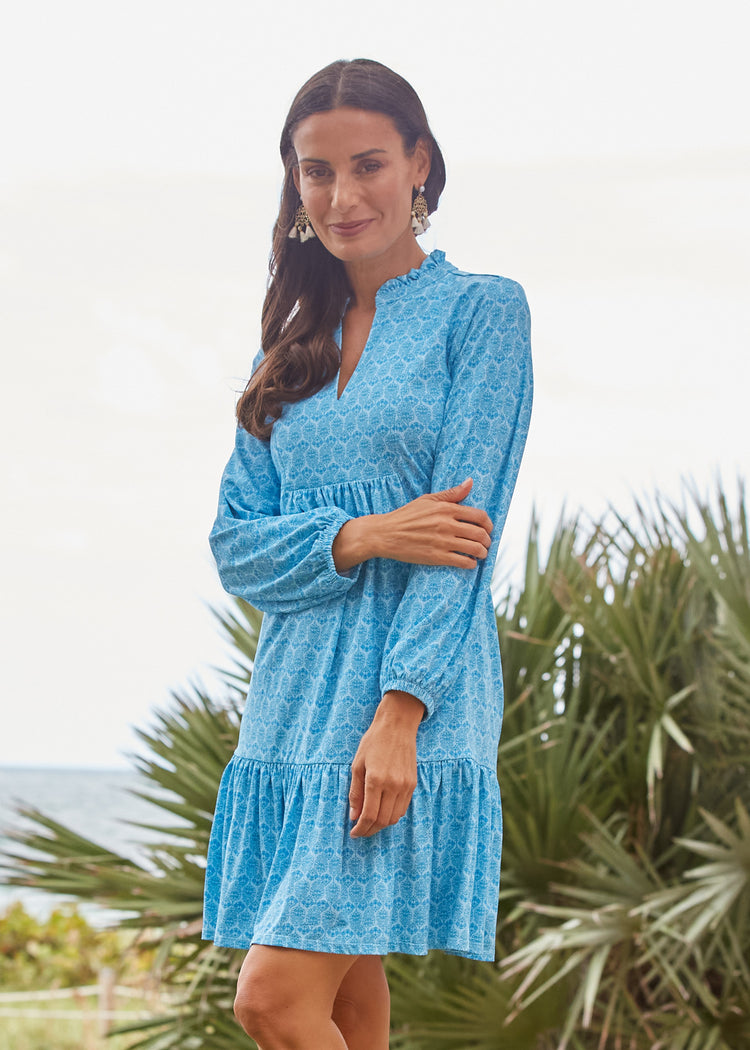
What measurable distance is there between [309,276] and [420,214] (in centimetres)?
21

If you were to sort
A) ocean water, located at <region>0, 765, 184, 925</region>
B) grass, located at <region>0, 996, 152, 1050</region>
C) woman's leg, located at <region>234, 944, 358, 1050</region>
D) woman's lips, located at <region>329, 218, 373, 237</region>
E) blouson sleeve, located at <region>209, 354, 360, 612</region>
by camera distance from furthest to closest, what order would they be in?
ocean water, located at <region>0, 765, 184, 925</region> < grass, located at <region>0, 996, 152, 1050</region> < woman's lips, located at <region>329, 218, 373, 237</region> < blouson sleeve, located at <region>209, 354, 360, 612</region> < woman's leg, located at <region>234, 944, 358, 1050</region>

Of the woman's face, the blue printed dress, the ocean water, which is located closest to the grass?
the blue printed dress

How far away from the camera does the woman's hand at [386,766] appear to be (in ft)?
4.95

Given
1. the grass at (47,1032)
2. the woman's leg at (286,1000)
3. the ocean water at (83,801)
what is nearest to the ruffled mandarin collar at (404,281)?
the woman's leg at (286,1000)

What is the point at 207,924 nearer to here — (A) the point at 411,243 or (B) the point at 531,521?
(A) the point at 411,243

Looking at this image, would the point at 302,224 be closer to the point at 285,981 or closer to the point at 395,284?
the point at 395,284

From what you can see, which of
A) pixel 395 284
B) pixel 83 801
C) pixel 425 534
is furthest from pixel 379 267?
pixel 83 801

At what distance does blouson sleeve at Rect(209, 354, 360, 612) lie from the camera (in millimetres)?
1686

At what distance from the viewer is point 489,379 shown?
1.71 metres

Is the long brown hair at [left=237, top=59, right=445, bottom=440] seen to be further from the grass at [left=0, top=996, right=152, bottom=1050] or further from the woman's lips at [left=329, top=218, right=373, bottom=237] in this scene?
the grass at [left=0, top=996, right=152, bottom=1050]

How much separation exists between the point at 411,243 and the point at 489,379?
0.33m

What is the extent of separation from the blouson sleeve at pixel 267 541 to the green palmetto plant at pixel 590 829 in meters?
2.07

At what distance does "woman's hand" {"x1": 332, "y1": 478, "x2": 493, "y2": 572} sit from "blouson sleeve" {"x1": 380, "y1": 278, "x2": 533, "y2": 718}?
1.0 inches

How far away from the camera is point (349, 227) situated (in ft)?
5.90
